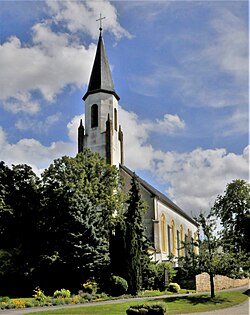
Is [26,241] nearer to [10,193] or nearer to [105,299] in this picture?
[10,193]

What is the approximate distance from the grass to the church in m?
17.0

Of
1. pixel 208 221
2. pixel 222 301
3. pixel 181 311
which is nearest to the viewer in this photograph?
pixel 181 311

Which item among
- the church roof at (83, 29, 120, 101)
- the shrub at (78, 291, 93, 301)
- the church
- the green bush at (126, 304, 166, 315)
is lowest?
the shrub at (78, 291, 93, 301)

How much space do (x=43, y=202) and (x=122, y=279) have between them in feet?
33.4

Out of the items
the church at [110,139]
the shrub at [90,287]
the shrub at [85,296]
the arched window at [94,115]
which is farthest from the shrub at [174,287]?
the arched window at [94,115]

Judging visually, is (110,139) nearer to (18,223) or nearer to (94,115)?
(94,115)

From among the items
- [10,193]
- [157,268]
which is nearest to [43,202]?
[10,193]

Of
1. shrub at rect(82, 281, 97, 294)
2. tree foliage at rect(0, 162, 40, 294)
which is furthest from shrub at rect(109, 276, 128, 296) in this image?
tree foliage at rect(0, 162, 40, 294)

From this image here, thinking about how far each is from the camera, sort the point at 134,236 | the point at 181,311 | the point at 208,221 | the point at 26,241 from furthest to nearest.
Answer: the point at 26,241, the point at 134,236, the point at 208,221, the point at 181,311

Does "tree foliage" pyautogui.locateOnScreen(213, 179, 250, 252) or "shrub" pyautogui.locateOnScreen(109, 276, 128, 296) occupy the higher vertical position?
"tree foliage" pyautogui.locateOnScreen(213, 179, 250, 252)

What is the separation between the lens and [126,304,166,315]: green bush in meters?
16.8

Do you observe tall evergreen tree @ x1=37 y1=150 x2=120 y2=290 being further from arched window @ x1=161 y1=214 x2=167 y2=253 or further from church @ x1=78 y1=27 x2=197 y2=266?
arched window @ x1=161 y1=214 x2=167 y2=253

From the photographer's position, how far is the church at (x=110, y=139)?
45375 mm

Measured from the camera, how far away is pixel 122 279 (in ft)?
95.9
